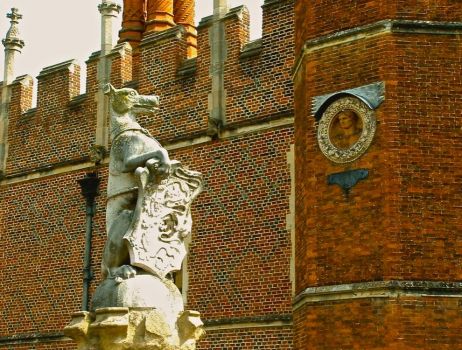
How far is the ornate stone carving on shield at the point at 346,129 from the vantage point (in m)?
11.6

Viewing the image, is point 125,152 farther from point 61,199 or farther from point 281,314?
point 61,199

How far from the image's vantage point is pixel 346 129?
1193cm

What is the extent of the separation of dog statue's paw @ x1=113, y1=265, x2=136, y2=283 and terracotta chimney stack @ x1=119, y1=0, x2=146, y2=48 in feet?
64.5

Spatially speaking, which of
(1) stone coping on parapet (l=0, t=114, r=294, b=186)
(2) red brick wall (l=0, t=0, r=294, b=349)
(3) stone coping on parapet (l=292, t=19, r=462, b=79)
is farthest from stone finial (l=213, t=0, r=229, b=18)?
(3) stone coping on parapet (l=292, t=19, r=462, b=79)

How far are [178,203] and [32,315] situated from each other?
12416 mm

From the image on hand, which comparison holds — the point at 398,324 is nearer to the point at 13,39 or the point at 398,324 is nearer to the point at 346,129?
the point at 346,129

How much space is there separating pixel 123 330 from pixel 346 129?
616cm

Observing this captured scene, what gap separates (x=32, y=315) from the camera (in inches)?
736

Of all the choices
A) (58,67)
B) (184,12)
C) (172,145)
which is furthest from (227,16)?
(184,12)

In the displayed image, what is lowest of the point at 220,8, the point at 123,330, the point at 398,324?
the point at 398,324

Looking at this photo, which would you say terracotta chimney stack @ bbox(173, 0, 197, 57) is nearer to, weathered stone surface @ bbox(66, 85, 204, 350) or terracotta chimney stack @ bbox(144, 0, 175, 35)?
terracotta chimney stack @ bbox(144, 0, 175, 35)

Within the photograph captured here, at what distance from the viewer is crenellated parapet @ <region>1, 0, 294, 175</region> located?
16047 millimetres

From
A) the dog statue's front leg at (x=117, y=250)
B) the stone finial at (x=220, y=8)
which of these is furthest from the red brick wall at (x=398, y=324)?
the stone finial at (x=220, y=8)

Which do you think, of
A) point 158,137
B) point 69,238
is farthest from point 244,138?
point 69,238
